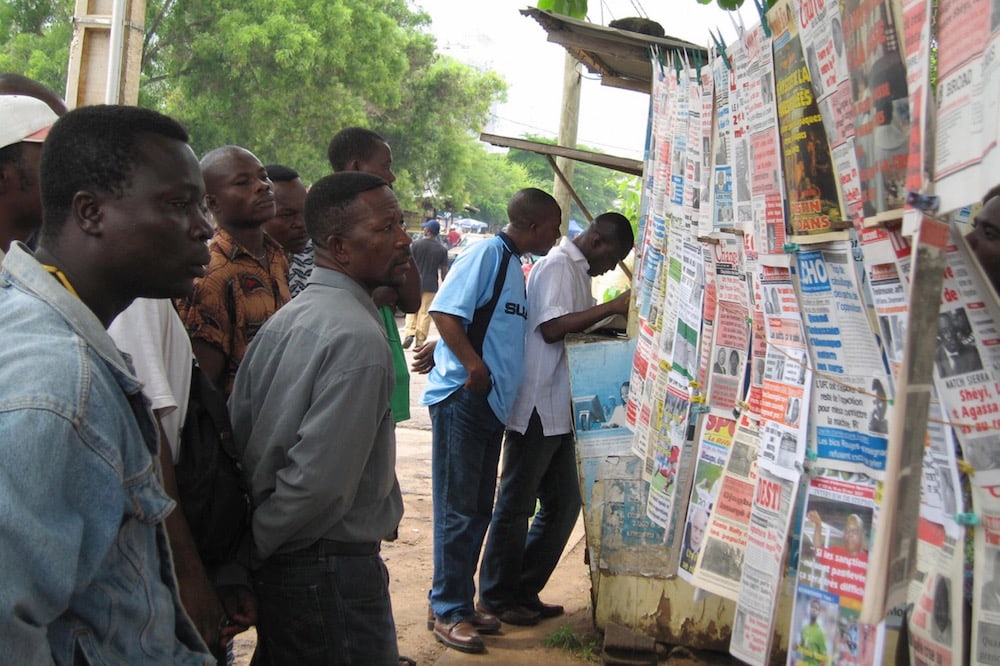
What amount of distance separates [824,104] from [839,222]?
0.23 metres

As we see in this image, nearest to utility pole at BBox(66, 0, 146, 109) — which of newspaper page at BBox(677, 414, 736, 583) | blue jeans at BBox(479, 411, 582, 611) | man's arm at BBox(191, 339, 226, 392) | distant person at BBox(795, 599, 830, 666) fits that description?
blue jeans at BBox(479, 411, 582, 611)

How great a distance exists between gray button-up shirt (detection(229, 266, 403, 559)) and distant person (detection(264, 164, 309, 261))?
1262 millimetres

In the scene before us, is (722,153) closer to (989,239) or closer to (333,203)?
(989,239)

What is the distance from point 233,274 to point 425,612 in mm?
2111

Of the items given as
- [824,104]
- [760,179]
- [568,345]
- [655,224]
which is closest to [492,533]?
[568,345]

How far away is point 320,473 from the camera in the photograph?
6.63 ft

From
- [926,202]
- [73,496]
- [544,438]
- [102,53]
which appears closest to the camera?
[926,202]

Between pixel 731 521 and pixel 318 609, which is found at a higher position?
pixel 731 521

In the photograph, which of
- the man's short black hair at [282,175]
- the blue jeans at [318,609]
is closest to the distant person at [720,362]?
the blue jeans at [318,609]

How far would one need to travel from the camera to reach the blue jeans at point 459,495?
12.4 feet

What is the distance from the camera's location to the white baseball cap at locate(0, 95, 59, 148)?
2029 mm

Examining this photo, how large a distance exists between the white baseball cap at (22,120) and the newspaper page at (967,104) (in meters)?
1.73

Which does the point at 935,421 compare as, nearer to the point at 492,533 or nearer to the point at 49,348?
the point at 49,348

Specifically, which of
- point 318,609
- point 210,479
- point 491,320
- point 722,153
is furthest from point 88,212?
point 491,320
